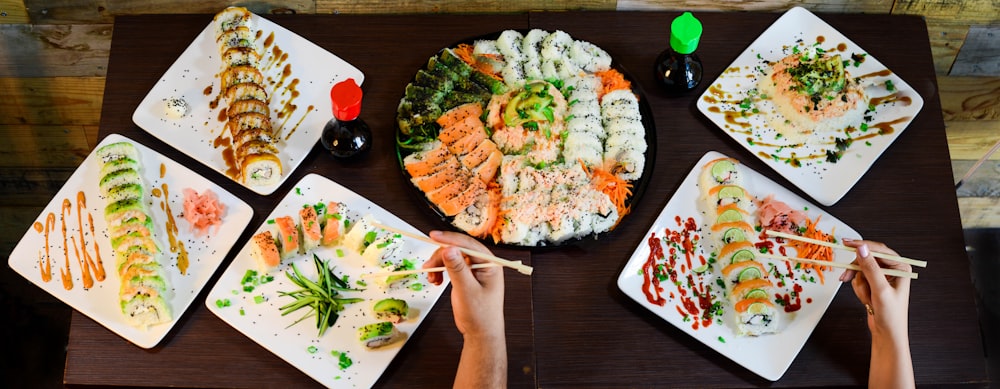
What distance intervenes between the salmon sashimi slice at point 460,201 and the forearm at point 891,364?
4.53ft

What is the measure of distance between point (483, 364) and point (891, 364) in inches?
49.9

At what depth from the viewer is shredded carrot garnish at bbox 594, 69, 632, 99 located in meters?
3.09

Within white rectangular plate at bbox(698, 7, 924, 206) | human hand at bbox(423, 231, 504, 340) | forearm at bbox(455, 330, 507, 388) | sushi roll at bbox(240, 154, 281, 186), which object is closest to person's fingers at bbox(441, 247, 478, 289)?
human hand at bbox(423, 231, 504, 340)

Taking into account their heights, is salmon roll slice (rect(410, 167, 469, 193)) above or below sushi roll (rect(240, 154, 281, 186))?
below

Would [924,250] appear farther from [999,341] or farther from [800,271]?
[999,341]

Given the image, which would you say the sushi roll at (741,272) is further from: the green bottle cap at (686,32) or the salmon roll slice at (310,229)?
the salmon roll slice at (310,229)

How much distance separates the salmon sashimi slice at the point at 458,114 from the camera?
9.74 ft

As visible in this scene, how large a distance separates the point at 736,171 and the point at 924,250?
2.42ft

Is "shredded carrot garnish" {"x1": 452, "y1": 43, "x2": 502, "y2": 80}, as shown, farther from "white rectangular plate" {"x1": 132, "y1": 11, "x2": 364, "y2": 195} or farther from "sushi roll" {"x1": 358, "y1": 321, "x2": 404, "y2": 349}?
"sushi roll" {"x1": 358, "y1": 321, "x2": 404, "y2": 349}

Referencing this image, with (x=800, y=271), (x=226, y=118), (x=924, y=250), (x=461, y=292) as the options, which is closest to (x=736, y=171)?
(x=800, y=271)

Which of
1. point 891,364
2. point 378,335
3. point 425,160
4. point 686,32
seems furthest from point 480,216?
point 891,364

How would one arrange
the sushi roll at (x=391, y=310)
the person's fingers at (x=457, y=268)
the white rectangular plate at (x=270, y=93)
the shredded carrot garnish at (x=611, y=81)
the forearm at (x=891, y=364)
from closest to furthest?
the person's fingers at (x=457, y=268), the forearm at (x=891, y=364), the sushi roll at (x=391, y=310), the white rectangular plate at (x=270, y=93), the shredded carrot garnish at (x=611, y=81)

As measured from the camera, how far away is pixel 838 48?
324 centimetres

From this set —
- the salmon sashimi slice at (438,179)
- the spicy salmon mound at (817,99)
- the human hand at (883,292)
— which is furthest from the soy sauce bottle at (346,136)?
the human hand at (883,292)
